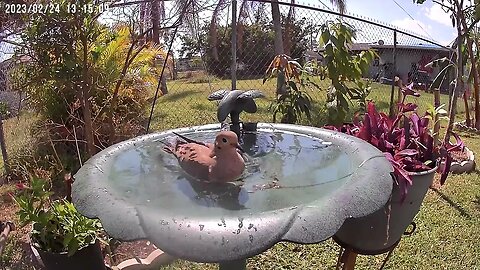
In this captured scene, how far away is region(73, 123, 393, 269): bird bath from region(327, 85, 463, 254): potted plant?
15cm

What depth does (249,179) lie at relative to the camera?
157 centimetres

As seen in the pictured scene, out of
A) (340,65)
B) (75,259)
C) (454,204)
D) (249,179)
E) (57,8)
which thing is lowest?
(454,204)

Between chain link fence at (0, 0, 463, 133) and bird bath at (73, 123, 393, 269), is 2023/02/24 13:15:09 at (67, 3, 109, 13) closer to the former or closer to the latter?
chain link fence at (0, 0, 463, 133)

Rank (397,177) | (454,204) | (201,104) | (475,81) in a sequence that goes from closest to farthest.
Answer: (397,177) → (454,204) → (475,81) → (201,104)

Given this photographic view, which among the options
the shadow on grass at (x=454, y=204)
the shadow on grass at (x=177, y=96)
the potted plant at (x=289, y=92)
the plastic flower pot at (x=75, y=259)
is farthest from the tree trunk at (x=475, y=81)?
the plastic flower pot at (x=75, y=259)

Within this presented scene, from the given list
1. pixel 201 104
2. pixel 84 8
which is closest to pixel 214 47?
pixel 201 104

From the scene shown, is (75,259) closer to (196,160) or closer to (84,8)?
(196,160)

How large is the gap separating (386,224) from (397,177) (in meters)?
0.21

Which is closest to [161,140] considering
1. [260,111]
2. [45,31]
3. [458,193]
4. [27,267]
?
[27,267]

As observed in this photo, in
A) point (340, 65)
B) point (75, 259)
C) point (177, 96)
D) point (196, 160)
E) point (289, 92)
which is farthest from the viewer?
point (177, 96)

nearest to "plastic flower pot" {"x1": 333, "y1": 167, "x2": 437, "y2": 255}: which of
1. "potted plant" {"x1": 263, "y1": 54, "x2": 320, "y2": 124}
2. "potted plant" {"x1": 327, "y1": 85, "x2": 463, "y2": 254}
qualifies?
"potted plant" {"x1": 327, "y1": 85, "x2": 463, "y2": 254}

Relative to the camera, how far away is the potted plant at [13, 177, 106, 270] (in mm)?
2346

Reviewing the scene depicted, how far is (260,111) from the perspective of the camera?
7309 mm

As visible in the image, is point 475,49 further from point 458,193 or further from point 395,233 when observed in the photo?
point 395,233
